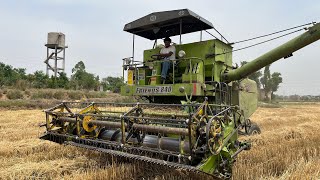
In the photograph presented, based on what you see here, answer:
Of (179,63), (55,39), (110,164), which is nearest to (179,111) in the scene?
(110,164)

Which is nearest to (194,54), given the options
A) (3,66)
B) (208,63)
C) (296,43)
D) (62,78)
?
(208,63)

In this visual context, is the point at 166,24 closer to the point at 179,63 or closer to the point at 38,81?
the point at 179,63

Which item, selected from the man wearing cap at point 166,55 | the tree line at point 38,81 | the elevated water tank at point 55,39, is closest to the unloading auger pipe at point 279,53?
the man wearing cap at point 166,55

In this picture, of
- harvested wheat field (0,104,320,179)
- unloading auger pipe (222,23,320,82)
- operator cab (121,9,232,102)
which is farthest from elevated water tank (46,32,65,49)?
unloading auger pipe (222,23,320,82)

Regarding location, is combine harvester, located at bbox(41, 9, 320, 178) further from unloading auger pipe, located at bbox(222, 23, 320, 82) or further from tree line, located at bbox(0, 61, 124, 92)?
tree line, located at bbox(0, 61, 124, 92)

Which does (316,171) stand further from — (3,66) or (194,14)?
(3,66)

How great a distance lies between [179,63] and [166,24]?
962mm

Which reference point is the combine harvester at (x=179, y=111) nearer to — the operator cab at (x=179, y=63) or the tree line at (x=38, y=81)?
the operator cab at (x=179, y=63)

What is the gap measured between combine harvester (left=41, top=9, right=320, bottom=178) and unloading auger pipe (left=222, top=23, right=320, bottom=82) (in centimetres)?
2

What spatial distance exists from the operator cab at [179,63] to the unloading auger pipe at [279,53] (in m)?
0.40

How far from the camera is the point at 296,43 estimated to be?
223 inches

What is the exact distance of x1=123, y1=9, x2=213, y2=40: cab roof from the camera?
6.36m

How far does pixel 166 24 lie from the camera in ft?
22.5

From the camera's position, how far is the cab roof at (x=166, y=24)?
6363 mm
